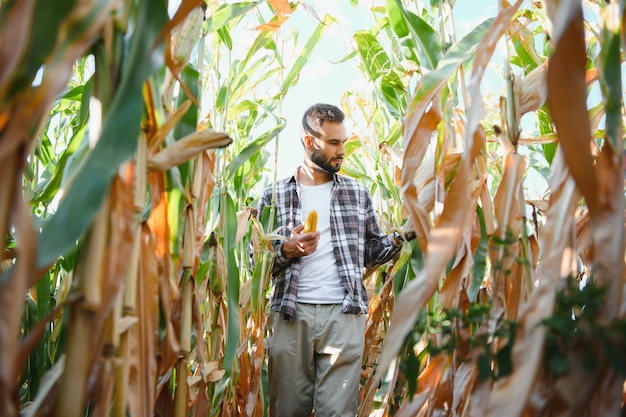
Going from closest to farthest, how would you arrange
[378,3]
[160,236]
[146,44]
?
[146,44] < [160,236] < [378,3]

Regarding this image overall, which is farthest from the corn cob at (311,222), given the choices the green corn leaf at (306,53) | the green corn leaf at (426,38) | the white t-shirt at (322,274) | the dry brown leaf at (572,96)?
the dry brown leaf at (572,96)

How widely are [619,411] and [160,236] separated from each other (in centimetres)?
65

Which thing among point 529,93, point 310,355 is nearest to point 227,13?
point 529,93

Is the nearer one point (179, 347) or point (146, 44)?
point (146, 44)

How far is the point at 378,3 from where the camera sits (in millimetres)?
2117

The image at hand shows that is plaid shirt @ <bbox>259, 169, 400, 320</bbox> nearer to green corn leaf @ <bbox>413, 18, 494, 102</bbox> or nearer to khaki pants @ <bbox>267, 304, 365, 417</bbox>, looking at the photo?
khaki pants @ <bbox>267, 304, 365, 417</bbox>

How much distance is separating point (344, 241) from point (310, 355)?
0.39 metres

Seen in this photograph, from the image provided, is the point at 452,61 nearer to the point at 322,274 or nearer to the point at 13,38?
the point at 13,38

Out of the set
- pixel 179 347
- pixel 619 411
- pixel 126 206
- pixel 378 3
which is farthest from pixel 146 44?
pixel 378 3

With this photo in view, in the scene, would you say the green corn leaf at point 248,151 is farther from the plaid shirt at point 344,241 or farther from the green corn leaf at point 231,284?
the plaid shirt at point 344,241

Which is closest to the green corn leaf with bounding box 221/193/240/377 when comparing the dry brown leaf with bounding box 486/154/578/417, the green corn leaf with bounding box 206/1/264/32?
the green corn leaf with bounding box 206/1/264/32

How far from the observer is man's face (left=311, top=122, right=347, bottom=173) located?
6.81 feet

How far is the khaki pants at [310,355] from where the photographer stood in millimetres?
1882

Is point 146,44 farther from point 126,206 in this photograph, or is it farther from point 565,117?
point 565,117
